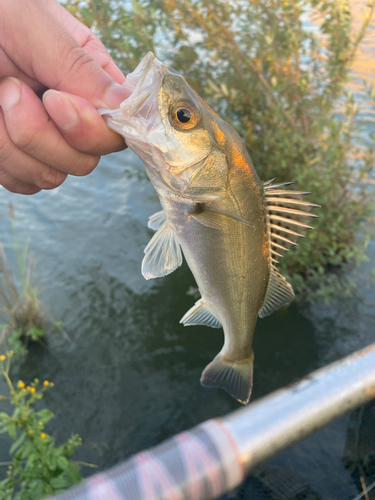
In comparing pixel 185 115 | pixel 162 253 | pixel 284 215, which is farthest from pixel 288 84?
pixel 162 253

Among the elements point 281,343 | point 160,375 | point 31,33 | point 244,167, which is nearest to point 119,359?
point 160,375

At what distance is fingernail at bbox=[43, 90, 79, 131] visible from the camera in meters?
1.28

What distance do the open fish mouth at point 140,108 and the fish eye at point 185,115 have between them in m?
0.07

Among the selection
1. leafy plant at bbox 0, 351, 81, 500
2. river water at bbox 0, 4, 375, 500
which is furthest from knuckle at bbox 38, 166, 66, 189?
river water at bbox 0, 4, 375, 500

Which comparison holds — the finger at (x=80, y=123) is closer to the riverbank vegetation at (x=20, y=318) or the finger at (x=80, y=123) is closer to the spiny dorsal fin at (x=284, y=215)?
the spiny dorsal fin at (x=284, y=215)

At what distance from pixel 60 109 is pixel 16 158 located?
34cm

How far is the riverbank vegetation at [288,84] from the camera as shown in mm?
3622

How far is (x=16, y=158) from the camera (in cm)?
150

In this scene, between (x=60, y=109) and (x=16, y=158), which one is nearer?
(x=60, y=109)

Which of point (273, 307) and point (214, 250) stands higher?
point (214, 250)

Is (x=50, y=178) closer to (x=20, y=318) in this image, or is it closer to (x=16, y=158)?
(x=16, y=158)

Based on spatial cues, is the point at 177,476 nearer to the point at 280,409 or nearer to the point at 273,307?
the point at 280,409

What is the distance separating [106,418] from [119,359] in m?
0.69

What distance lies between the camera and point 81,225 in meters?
5.76
